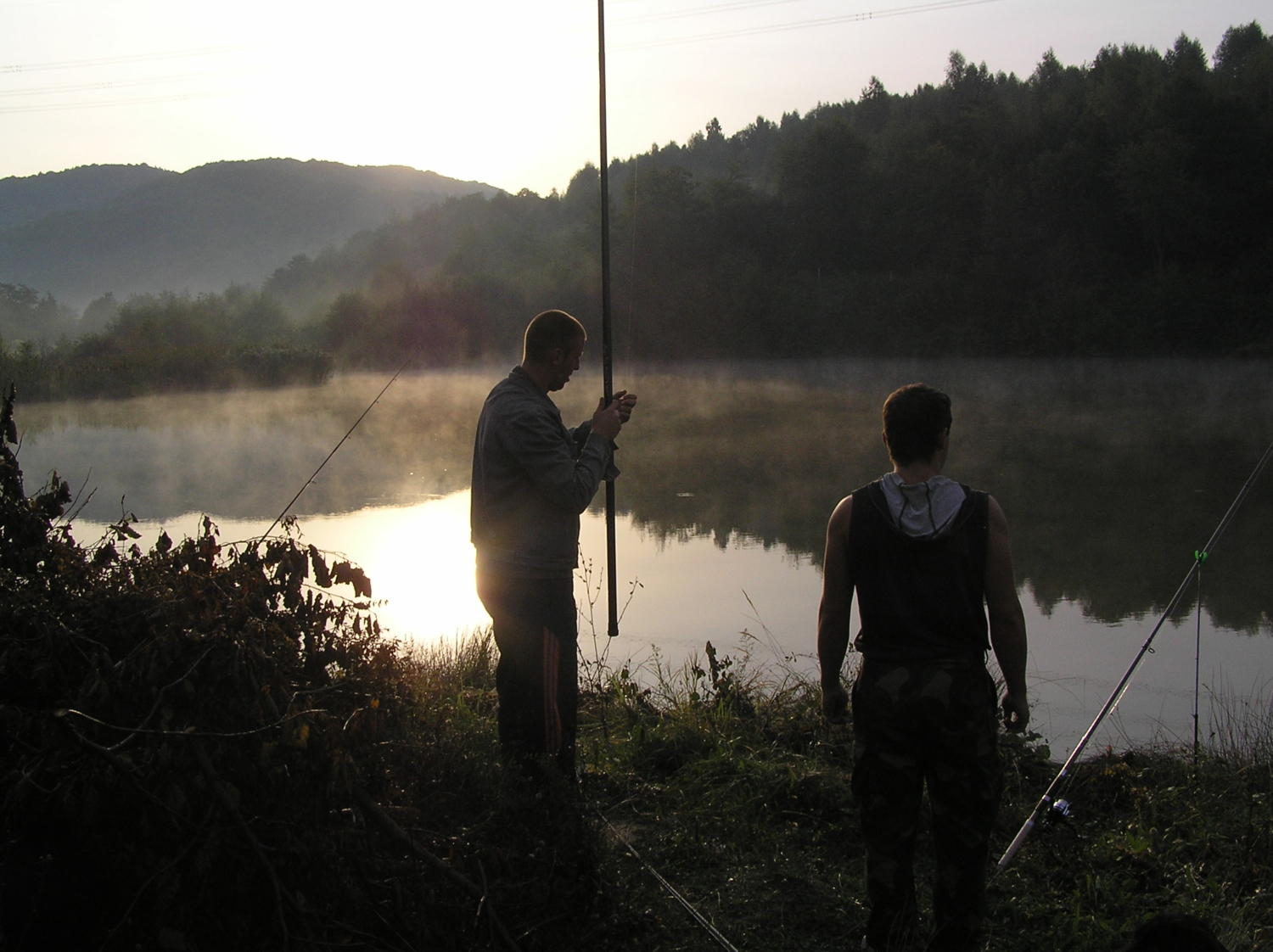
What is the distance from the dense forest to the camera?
37156 mm

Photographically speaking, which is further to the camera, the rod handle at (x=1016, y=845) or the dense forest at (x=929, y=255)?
the dense forest at (x=929, y=255)

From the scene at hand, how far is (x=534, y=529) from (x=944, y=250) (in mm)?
45840

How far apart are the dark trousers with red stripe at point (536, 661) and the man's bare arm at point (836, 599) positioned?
91 cm

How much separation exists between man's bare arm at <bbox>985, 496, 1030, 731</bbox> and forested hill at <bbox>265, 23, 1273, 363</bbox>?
1214 inches

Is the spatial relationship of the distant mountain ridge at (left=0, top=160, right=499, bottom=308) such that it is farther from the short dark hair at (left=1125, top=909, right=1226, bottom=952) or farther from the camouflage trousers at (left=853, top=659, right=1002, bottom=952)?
the short dark hair at (left=1125, top=909, right=1226, bottom=952)

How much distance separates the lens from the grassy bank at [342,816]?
1.95 metres

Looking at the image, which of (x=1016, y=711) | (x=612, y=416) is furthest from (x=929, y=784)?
(x=612, y=416)

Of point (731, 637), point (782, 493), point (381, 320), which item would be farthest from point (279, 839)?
point (381, 320)

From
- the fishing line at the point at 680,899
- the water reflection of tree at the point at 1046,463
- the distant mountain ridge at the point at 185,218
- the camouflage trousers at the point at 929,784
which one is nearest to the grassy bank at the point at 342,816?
the fishing line at the point at 680,899

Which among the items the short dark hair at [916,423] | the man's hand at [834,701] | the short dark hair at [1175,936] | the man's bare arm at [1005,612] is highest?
the short dark hair at [916,423]

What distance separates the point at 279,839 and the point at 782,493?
1319cm

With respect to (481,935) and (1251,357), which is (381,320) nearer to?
(1251,357)

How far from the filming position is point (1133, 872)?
2869 mm

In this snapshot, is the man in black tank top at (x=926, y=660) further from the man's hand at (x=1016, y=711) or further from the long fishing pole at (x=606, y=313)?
the long fishing pole at (x=606, y=313)
